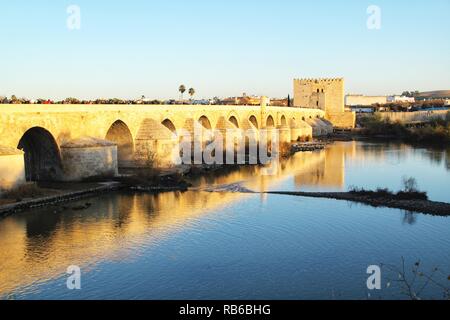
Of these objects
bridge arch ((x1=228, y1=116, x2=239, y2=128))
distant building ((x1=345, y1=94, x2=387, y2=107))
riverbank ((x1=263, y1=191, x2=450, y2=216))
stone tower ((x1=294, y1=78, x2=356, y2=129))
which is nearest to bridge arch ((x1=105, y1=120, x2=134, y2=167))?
riverbank ((x1=263, y1=191, x2=450, y2=216))

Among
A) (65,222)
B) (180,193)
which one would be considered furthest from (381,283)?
(180,193)

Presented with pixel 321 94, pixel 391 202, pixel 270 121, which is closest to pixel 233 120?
pixel 270 121

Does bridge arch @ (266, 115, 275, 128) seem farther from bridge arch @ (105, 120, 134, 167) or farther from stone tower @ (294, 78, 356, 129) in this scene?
bridge arch @ (105, 120, 134, 167)

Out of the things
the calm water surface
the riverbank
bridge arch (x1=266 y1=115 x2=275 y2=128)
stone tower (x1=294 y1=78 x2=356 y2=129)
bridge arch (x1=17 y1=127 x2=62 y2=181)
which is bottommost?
the calm water surface

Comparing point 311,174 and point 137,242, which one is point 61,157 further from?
point 311,174

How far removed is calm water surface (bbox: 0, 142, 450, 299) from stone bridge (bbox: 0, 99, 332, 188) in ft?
6.20

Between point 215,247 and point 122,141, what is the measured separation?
35.8 feet

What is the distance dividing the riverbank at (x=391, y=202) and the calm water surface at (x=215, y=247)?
452 mm

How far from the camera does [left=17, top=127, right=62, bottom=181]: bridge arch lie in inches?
633

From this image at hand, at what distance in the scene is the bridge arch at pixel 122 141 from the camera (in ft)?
65.3

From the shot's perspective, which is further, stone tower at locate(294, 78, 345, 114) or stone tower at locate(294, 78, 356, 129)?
stone tower at locate(294, 78, 345, 114)

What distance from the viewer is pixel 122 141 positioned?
2009 cm

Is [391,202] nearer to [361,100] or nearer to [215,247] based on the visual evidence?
[215,247]

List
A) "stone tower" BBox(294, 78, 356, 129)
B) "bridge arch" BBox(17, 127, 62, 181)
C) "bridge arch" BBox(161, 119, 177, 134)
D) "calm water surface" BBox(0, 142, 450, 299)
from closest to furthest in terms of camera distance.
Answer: "calm water surface" BBox(0, 142, 450, 299) → "bridge arch" BBox(17, 127, 62, 181) → "bridge arch" BBox(161, 119, 177, 134) → "stone tower" BBox(294, 78, 356, 129)
